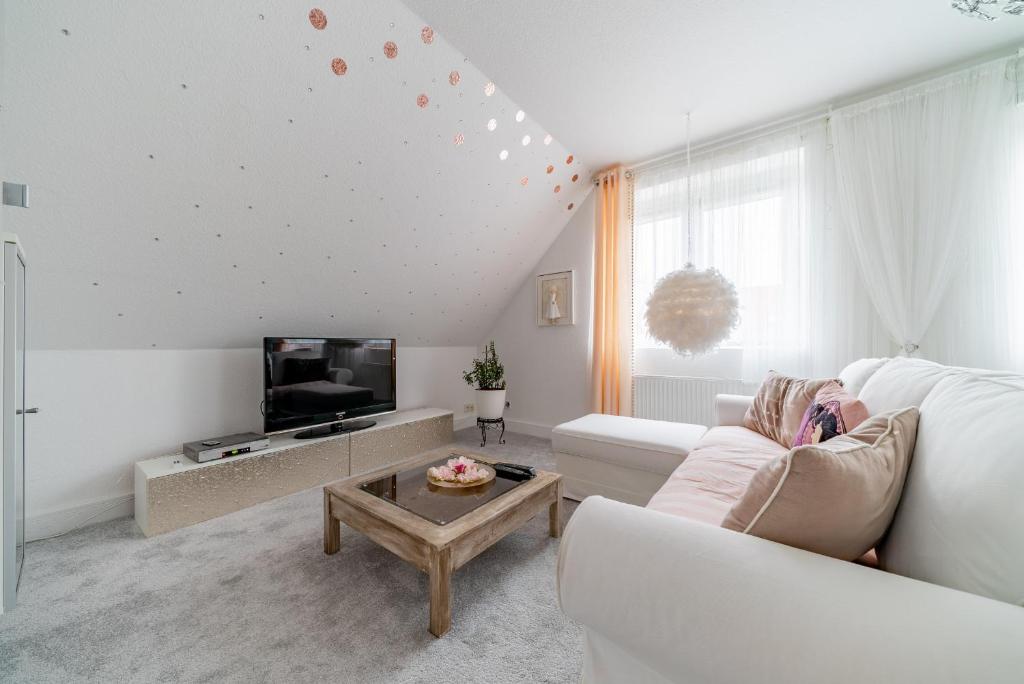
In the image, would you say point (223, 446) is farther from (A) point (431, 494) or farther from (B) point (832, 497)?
(B) point (832, 497)

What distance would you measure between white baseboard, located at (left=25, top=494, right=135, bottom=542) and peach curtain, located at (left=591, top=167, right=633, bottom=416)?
3334 mm

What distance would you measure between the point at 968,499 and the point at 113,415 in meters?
3.48

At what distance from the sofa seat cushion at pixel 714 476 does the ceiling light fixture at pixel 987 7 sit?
2340 mm

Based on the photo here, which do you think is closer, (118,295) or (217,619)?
(217,619)

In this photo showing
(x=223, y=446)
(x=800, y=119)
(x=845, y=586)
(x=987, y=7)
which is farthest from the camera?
(x=800, y=119)

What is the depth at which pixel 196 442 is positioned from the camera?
2.38 m

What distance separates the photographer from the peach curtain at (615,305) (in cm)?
352

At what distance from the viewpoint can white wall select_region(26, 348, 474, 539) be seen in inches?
79.4

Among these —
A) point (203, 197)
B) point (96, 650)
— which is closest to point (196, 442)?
point (96, 650)

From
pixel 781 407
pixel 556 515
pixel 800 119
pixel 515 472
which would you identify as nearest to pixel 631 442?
pixel 556 515

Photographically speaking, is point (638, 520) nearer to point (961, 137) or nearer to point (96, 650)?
point (96, 650)

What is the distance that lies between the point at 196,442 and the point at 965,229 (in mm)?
A: 4811

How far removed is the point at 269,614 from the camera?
142 centimetres

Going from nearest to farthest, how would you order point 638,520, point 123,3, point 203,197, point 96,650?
point 638,520, point 96,650, point 123,3, point 203,197
